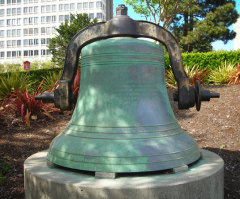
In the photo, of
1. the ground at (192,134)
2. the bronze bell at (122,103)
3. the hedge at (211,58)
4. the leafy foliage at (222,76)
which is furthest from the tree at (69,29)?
the bronze bell at (122,103)

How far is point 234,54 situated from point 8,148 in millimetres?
9263

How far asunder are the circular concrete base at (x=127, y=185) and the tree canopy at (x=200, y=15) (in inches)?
659

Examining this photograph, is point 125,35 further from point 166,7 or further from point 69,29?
point 69,29

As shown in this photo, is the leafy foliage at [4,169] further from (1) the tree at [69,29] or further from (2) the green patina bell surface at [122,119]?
A: (1) the tree at [69,29]

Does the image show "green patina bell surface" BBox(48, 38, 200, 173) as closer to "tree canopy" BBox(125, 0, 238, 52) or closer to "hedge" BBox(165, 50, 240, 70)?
"hedge" BBox(165, 50, 240, 70)

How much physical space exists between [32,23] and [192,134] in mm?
63187

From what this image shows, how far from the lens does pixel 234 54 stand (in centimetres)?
1046

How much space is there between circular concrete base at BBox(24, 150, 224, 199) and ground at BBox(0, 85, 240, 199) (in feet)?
4.29

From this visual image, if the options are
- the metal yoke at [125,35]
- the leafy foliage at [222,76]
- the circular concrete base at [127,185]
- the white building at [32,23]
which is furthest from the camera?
the white building at [32,23]

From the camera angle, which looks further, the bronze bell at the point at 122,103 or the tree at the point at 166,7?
the tree at the point at 166,7

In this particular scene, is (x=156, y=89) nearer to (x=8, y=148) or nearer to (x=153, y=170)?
(x=153, y=170)

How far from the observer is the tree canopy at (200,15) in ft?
59.6

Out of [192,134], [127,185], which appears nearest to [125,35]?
[127,185]

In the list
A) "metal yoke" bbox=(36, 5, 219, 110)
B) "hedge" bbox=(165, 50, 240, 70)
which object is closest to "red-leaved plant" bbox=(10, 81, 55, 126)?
"metal yoke" bbox=(36, 5, 219, 110)
